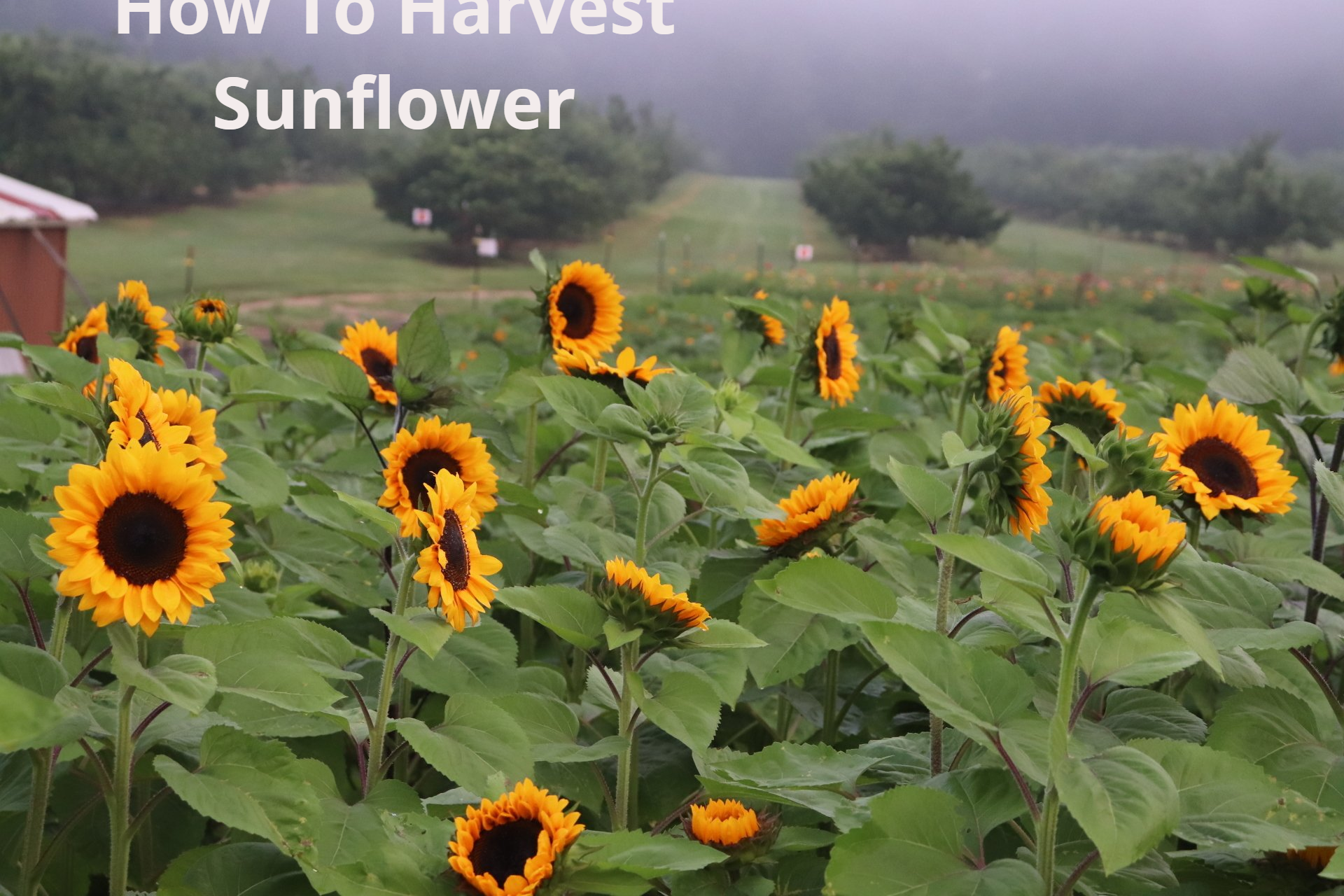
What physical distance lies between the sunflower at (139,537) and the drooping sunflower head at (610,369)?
527 mm

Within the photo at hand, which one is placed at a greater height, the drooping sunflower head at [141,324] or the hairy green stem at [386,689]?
the drooping sunflower head at [141,324]

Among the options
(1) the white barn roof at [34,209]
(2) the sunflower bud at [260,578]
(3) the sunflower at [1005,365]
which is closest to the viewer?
(2) the sunflower bud at [260,578]

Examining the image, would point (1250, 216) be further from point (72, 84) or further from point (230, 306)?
point (230, 306)

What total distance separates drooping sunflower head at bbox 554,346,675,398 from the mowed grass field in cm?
1297

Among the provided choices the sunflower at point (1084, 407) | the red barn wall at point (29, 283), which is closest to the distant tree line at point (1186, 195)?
the red barn wall at point (29, 283)

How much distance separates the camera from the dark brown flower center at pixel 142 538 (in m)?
0.63

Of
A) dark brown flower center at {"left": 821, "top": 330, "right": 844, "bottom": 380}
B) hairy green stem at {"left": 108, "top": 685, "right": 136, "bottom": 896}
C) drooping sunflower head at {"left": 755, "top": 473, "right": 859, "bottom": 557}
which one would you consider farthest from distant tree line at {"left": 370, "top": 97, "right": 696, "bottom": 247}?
hairy green stem at {"left": 108, "top": 685, "right": 136, "bottom": 896}

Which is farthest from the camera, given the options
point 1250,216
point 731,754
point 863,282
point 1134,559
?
point 1250,216

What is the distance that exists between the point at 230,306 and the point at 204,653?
74cm

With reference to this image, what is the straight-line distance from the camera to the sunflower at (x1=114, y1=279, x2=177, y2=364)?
1.33 m

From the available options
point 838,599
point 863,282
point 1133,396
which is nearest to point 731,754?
point 838,599

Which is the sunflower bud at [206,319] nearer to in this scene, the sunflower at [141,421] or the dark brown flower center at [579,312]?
the dark brown flower center at [579,312]

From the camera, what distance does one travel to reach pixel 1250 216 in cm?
2508

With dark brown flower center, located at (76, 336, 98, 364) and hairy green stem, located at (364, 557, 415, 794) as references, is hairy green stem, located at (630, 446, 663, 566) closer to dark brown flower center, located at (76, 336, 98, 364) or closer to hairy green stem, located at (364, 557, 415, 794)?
hairy green stem, located at (364, 557, 415, 794)
